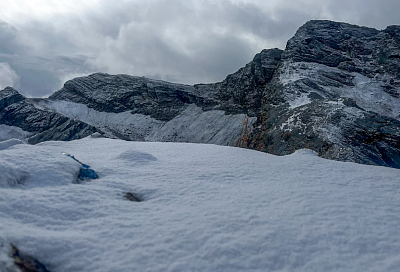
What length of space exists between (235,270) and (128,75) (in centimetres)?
4386

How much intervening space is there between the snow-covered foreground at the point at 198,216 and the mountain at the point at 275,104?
4.88 metres

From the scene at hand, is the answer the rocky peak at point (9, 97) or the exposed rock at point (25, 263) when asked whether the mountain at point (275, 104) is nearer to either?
the rocky peak at point (9, 97)

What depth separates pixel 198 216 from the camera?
3.56m

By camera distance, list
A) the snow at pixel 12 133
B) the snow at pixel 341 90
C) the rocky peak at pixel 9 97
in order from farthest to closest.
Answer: the rocky peak at pixel 9 97
the snow at pixel 12 133
the snow at pixel 341 90

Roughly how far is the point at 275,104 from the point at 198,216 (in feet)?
63.9

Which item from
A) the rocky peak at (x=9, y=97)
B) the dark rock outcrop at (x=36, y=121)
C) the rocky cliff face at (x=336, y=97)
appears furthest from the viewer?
the rocky peak at (x=9, y=97)

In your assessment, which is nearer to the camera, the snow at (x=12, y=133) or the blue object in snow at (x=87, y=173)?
the blue object in snow at (x=87, y=173)

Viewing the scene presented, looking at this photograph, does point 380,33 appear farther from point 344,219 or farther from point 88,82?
point 88,82

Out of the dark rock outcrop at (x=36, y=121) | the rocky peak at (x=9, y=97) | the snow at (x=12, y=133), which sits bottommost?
the snow at (x=12, y=133)

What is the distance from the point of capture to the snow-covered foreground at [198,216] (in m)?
2.87

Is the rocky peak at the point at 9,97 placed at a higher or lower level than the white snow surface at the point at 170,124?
higher

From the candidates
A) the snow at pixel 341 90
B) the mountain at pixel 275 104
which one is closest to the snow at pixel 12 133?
the mountain at pixel 275 104

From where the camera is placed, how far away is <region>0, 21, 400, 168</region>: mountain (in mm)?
16016

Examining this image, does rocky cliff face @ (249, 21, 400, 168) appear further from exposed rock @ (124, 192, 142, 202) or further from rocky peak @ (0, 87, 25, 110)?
rocky peak @ (0, 87, 25, 110)
